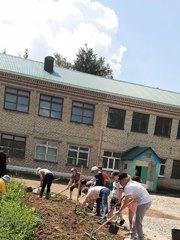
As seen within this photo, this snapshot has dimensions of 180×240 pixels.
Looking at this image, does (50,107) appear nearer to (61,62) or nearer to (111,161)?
(111,161)

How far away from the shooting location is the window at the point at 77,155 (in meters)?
30.0

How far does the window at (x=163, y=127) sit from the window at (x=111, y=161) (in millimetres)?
3697

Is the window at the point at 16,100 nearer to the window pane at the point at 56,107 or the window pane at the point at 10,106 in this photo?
the window pane at the point at 10,106

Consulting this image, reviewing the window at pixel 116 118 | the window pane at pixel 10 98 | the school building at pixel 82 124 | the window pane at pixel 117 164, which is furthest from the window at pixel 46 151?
the window pane at pixel 117 164

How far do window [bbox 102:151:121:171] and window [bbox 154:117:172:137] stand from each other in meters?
3.70

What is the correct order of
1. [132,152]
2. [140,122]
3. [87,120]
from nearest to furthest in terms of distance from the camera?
[87,120] < [132,152] < [140,122]

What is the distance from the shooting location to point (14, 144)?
93.7ft

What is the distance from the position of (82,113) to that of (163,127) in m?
6.81

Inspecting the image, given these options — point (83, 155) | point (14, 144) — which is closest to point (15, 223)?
point (14, 144)

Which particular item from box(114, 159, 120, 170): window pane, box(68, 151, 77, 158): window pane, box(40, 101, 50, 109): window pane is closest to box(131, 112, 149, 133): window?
box(114, 159, 120, 170): window pane

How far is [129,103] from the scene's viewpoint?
102 feet

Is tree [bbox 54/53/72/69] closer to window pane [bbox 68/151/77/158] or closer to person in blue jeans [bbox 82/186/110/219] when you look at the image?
window pane [bbox 68/151/77/158]

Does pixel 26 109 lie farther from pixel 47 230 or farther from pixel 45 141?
pixel 47 230

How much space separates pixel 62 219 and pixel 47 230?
5.35 ft
